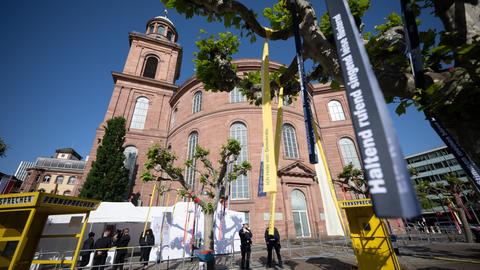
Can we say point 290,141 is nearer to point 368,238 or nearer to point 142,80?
point 368,238

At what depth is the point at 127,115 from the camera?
84.7ft

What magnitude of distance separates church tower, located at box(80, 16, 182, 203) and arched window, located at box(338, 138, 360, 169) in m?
21.4

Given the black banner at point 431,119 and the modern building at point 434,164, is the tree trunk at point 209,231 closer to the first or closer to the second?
the black banner at point 431,119

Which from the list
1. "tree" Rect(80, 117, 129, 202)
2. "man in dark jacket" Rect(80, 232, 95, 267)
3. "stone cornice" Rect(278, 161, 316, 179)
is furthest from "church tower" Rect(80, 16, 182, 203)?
"stone cornice" Rect(278, 161, 316, 179)

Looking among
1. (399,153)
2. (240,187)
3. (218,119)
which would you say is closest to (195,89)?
(218,119)

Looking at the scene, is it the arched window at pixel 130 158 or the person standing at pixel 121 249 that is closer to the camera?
the person standing at pixel 121 249

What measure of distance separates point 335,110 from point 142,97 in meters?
25.4

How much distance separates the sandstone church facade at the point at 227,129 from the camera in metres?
17.1

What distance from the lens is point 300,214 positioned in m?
17.5

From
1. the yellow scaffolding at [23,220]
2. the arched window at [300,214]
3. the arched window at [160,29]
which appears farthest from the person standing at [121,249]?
the arched window at [160,29]

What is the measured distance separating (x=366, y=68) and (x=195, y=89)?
23.8 metres

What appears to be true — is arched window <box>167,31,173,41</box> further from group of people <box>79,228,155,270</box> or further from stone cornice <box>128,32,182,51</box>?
group of people <box>79,228,155,270</box>

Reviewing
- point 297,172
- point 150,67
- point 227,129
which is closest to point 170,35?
point 150,67

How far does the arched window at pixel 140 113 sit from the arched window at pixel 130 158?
3099 mm
